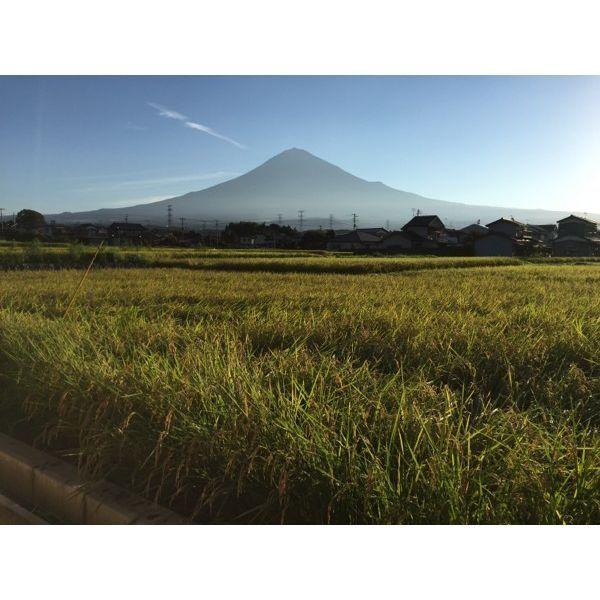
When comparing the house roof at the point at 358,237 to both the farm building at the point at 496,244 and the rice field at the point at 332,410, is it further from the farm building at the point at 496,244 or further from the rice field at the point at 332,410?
the rice field at the point at 332,410

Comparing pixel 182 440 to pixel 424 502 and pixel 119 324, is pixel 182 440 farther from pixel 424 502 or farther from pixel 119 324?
pixel 119 324

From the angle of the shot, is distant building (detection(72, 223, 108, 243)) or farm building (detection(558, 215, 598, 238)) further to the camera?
farm building (detection(558, 215, 598, 238))

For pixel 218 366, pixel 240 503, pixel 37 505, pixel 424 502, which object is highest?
pixel 218 366

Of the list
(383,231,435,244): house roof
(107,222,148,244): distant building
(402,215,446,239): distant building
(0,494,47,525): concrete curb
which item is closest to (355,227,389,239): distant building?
(383,231,435,244): house roof

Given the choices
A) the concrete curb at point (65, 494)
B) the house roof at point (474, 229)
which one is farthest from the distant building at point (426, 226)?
the concrete curb at point (65, 494)

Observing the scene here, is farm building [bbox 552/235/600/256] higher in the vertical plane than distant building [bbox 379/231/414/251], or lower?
lower

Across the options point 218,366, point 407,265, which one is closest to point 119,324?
point 218,366

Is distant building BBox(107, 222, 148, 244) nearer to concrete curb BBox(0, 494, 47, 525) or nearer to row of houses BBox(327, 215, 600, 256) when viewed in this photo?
concrete curb BBox(0, 494, 47, 525)
